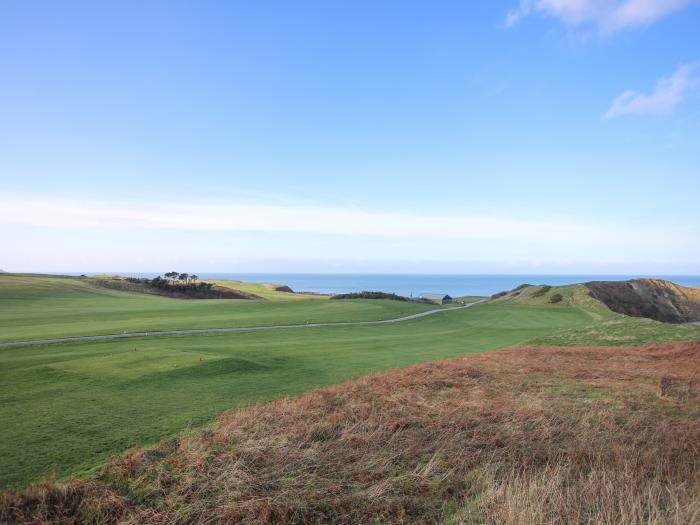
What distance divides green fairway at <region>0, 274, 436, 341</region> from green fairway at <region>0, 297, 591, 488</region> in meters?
3.66

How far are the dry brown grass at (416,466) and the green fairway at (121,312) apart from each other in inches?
917

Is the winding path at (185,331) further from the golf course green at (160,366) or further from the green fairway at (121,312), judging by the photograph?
the green fairway at (121,312)

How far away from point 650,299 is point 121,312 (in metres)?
69.9

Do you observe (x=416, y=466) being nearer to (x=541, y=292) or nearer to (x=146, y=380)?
(x=146, y=380)

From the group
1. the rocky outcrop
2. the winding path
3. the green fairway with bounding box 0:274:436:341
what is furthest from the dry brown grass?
the rocky outcrop

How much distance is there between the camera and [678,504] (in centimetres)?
659

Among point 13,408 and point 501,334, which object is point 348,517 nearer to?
point 13,408

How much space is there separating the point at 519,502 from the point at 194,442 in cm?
632

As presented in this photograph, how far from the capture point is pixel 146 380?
15898 millimetres

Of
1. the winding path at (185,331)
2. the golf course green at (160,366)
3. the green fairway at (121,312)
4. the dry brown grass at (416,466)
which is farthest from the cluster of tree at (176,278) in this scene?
the dry brown grass at (416,466)

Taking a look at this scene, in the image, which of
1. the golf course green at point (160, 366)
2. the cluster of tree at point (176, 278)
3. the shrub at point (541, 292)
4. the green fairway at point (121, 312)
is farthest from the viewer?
the cluster of tree at point (176, 278)

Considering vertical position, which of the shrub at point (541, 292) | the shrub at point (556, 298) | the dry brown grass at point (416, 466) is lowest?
the dry brown grass at point (416, 466)

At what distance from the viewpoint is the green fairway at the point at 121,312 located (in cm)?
3209

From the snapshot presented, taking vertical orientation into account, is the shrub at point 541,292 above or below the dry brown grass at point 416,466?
above
